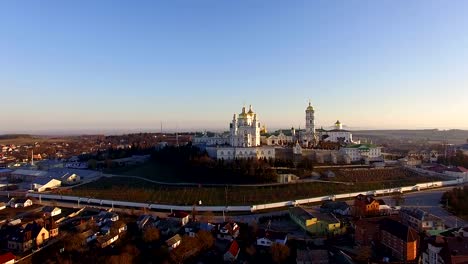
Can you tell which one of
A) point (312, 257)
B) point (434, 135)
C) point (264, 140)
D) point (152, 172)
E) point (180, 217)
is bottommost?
point (180, 217)

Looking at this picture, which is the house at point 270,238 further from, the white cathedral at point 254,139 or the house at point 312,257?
the white cathedral at point 254,139

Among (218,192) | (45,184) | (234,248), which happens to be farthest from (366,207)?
(45,184)

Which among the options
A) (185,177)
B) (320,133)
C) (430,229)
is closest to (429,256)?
(430,229)

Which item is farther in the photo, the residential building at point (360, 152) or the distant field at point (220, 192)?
the residential building at point (360, 152)

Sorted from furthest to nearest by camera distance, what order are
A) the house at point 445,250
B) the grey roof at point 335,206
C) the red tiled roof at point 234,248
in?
the grey roof at point 335,206 < the red tiled roof at point 234,248 < the house at point 445,250

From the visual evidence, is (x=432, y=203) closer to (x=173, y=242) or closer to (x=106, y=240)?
(x=173, y=242)

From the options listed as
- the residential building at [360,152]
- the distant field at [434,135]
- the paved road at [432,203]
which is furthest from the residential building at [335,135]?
the distant field at [434,135]

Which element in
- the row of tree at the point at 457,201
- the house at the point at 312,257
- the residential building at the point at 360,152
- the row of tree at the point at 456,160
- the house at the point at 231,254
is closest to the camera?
the house at the point at 312,257
